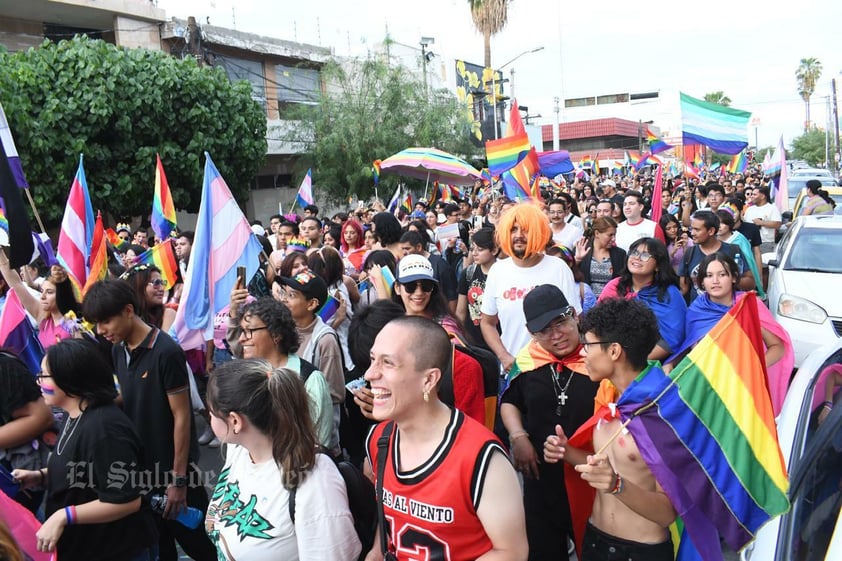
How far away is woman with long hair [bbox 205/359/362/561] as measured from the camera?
2342mm

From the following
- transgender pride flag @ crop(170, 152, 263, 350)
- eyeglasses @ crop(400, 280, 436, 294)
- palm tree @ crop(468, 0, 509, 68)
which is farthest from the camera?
palm tree @ crop(468, 0, 509, 68)

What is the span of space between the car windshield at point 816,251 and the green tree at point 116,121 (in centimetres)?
1364

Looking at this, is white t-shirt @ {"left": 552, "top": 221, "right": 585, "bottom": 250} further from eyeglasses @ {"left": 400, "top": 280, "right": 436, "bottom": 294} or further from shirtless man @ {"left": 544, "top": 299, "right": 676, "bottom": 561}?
shirtless man @ {"left": 544, "top": 299, "right": 676, "bottom": 561}

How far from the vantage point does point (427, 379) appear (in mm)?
2312

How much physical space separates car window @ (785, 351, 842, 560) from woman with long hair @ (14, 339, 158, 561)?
8.48 ft

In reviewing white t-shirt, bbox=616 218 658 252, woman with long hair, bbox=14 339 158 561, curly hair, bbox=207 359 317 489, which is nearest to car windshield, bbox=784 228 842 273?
white t-shirt, bbox=616 218 658 252

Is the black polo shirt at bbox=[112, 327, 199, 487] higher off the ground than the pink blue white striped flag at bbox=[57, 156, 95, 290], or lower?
lower

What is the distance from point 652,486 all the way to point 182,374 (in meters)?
2.52

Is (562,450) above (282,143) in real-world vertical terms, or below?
below

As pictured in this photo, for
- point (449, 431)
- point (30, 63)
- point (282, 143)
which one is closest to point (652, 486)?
point (449, 431)

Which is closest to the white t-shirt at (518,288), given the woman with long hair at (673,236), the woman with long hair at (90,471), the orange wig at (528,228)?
the orange wig at (528,228)

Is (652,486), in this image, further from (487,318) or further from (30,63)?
(30,63)

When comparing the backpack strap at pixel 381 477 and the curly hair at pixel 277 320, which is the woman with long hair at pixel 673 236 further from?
the backpack strap at pixel 381 477

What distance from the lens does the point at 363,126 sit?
Result: 22812 millimetres
